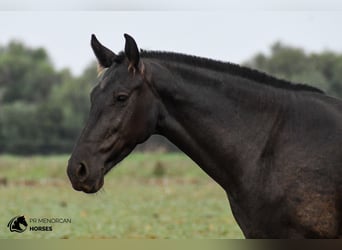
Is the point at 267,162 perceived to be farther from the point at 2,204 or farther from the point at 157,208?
the point at 2,204

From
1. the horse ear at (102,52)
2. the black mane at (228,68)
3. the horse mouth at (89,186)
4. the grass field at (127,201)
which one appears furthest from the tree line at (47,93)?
the horse mouth at (89,186)

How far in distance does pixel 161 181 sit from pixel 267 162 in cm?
1687

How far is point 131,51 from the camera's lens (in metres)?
4.17

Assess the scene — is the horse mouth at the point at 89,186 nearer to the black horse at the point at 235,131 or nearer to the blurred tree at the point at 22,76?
the black horse at the point at 235,131

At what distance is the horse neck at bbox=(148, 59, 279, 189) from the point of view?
4309 mm

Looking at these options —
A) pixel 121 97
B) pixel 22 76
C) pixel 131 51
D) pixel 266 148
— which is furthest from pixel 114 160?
pixel 22 76

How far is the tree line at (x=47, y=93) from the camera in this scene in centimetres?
2134

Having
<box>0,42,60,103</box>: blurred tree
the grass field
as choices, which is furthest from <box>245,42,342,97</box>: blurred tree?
<box>0,42,60,103</box>: blurred tree

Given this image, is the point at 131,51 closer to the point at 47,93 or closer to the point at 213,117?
the point at 213,117

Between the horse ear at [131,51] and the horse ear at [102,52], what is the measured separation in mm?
282

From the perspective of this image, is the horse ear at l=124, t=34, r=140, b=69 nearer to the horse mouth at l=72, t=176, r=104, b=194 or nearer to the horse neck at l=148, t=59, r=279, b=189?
the horse neck at l=148, t=59, r=279, b=189

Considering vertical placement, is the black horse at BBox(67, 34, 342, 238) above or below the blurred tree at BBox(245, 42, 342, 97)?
below

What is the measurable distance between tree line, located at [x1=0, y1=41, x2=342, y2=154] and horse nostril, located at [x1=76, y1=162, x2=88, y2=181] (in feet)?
39.3

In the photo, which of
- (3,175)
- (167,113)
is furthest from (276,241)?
(3,175)
